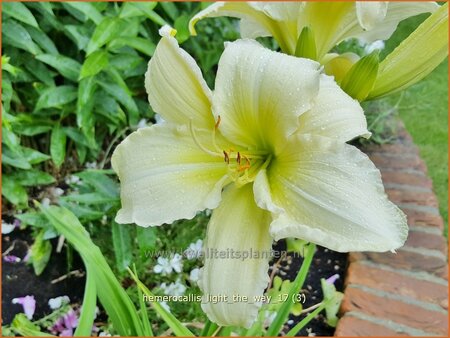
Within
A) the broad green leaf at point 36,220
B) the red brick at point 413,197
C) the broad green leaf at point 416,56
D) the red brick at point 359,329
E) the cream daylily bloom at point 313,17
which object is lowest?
the red brick at point 359,329

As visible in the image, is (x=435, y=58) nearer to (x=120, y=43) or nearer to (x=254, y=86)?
(x=254, y=86)

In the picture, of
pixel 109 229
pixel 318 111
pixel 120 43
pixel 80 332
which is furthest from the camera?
pixel 109 229

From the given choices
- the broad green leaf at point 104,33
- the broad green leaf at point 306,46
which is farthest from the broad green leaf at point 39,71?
the broad green leaf at point 306,46

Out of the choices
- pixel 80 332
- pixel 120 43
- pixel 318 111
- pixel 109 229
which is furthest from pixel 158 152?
pixel 109 229

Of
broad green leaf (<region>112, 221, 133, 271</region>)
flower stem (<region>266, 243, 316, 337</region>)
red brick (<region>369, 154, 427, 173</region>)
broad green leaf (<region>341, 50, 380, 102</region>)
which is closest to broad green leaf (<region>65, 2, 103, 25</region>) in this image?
broad green leaf (<region>112, 221, 133, 271</region>)

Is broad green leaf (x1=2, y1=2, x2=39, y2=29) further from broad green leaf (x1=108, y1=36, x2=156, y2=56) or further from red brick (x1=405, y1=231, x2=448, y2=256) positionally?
red brick (x1=405, y1=231, x2=448, y2=256)

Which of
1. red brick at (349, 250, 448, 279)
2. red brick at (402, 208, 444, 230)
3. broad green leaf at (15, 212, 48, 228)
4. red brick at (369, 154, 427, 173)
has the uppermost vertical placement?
red brick at (369, 154, 427, 173)

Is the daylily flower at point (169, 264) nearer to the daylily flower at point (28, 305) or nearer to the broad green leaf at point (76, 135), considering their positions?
the daylily flower at point (28, 305)
